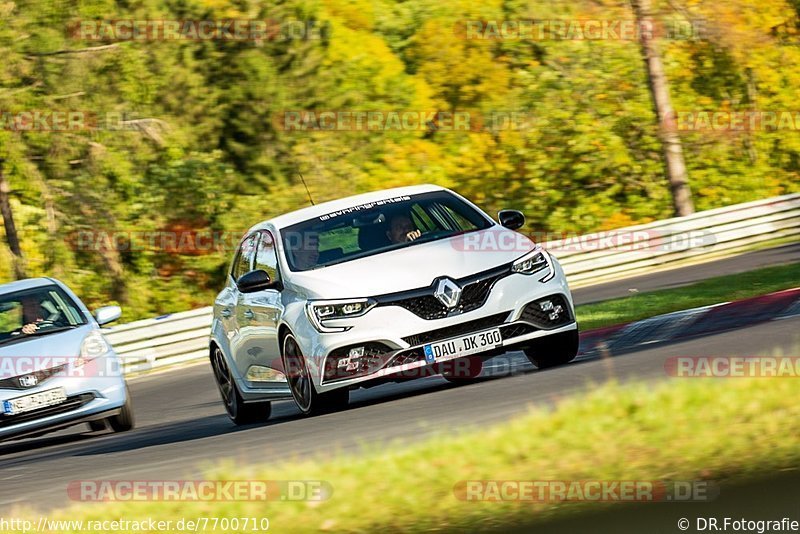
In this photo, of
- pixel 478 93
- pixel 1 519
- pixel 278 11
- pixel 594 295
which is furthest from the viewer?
pixel 478 93

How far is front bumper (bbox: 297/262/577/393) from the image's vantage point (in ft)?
32.4

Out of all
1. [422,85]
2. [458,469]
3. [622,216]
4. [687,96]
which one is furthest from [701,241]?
[422,85]

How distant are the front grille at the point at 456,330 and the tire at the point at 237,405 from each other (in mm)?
2577

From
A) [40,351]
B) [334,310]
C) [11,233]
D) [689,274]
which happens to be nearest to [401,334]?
[334,310]

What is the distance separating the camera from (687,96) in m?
35.5

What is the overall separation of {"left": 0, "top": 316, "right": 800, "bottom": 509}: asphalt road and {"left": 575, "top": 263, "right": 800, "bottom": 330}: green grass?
2614 mm

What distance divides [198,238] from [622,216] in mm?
10450

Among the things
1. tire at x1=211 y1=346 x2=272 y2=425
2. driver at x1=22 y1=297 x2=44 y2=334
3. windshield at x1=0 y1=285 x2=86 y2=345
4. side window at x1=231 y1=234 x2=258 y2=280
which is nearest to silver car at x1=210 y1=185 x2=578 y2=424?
tire at x1=211 y1=346 x2=272 y2=425

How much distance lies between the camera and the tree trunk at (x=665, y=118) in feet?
89.3

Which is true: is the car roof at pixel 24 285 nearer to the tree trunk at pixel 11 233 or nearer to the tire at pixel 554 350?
the tire at pixel 554 350

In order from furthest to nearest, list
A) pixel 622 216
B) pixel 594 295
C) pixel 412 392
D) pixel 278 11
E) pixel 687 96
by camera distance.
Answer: pixel 278 11 → pixel 687 96 → pixel 622 216 → pixel 594 295 → pixel 412 392

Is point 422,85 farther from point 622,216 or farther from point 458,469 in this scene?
point 458,469

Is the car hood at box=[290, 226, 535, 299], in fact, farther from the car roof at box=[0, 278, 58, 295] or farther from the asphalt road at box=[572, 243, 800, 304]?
the asphalt road at box=[572, 243, 800, 304]

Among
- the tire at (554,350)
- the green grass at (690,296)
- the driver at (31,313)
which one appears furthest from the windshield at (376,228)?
the green grass at (690,296)
